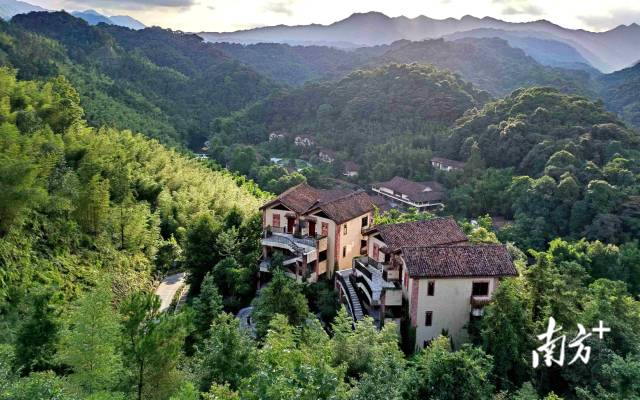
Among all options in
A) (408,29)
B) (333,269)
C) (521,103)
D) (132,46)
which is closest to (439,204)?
(521,103)

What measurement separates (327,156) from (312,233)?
128 feet

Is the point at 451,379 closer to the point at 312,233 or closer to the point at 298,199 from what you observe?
the point at 312,233

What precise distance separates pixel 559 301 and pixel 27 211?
16965 mm

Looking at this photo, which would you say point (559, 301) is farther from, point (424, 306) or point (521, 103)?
point (521, 103)

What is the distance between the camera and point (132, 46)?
9400 centimetres

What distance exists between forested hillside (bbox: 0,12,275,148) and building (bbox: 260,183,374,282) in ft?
A: 60.0

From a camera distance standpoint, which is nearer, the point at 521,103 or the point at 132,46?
the point at 521,103

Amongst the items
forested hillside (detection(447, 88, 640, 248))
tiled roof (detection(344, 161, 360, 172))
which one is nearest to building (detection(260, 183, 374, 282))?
forested hillside (detection(447, 88, 640, 248))

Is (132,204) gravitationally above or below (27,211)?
below

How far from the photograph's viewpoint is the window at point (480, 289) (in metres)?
18.0

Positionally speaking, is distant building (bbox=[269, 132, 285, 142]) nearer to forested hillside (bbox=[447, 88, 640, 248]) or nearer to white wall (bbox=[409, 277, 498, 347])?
forested hillside (bbox=[447, 88, 640, 248])

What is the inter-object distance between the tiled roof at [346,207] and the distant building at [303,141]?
4222 cm

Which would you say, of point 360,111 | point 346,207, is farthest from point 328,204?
point 360,111

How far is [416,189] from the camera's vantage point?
47281mm
